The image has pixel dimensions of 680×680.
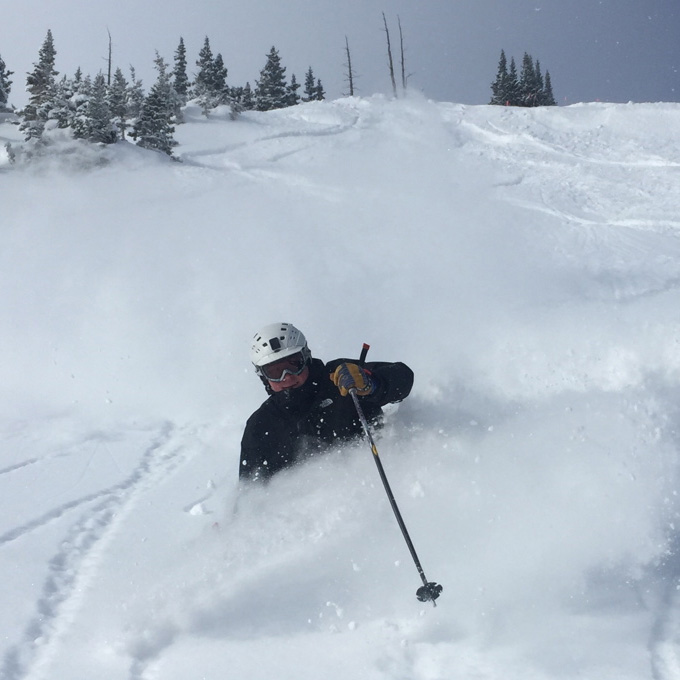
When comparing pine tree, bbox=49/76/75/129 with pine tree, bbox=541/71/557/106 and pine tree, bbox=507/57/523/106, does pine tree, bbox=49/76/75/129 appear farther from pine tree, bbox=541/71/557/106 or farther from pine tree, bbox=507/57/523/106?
pine tree, bbox=541/71/557/106

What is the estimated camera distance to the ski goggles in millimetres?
5070

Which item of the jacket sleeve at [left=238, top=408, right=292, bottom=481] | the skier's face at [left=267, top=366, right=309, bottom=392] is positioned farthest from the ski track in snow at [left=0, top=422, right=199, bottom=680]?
the skier's face at [left=267, top=366, right=309, bottom=392]

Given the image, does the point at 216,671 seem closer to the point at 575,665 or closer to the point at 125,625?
the point at 125,625

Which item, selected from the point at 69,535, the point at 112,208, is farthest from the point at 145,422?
the point at 112,208

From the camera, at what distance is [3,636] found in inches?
143

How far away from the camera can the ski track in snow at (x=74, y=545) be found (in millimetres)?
3508

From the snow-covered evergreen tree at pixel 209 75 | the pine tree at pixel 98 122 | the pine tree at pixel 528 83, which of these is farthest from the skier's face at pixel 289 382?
the pine tree at pixel 528 83

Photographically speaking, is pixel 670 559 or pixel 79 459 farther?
pixel 79 459

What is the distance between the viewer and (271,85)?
5072 cm

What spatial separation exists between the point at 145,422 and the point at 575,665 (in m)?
6.79

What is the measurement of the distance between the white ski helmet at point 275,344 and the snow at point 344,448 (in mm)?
959

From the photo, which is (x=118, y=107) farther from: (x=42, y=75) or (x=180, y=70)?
(x=180, y=70)

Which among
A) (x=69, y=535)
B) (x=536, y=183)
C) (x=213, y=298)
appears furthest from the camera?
(x=536, y=183)

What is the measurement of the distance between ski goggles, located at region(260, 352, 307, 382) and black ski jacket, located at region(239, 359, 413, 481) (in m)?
0.15
